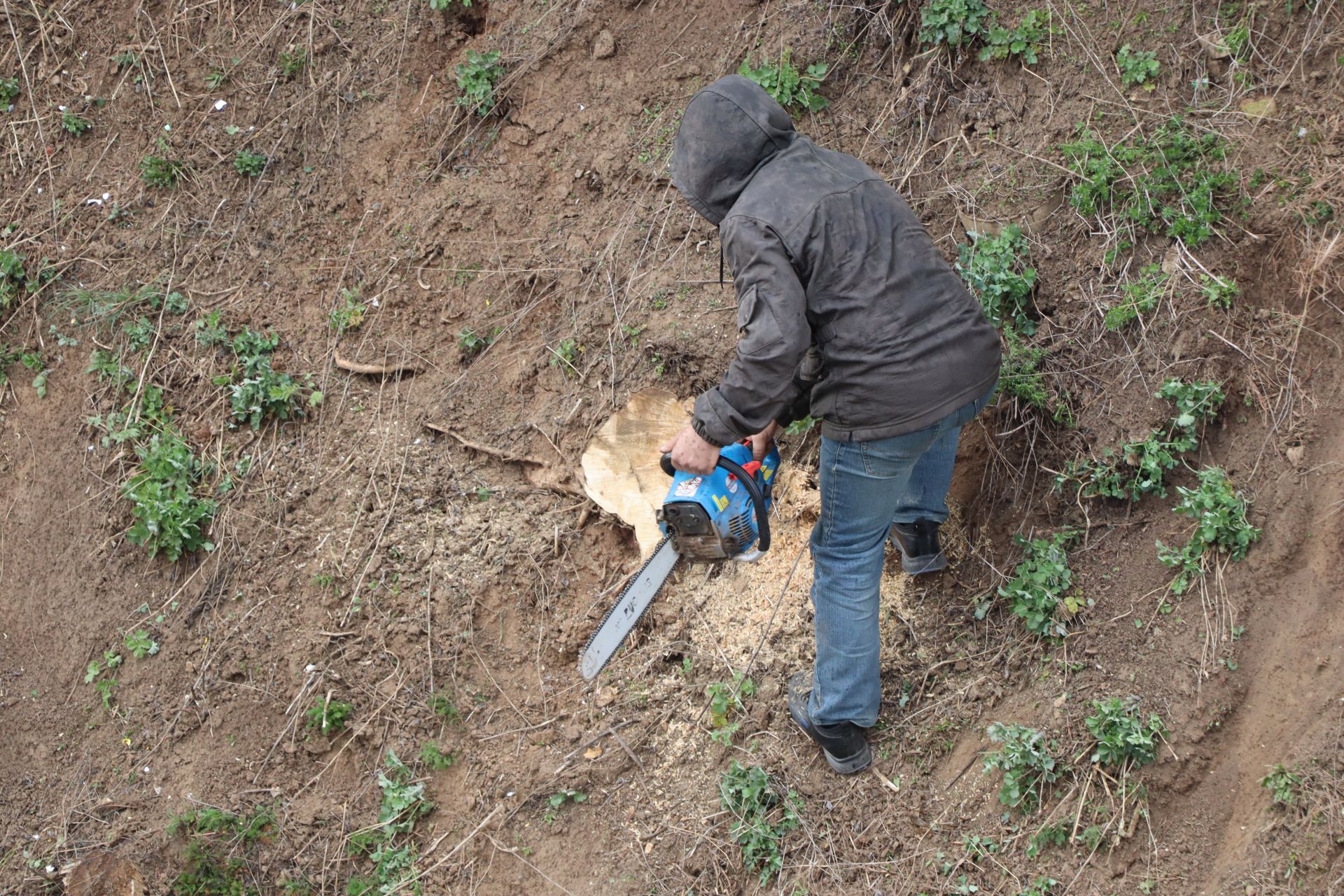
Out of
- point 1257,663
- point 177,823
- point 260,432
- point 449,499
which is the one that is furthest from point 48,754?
point 1257,663

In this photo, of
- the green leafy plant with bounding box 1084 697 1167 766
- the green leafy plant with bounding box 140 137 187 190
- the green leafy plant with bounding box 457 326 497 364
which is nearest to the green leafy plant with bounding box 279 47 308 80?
the green leafy plant with bounding box 140 137 187 190

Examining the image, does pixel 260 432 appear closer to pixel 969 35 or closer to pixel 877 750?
pixel 877 750

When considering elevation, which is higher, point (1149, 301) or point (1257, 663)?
point (1149, 301)

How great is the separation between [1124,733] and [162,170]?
5263 millimetres

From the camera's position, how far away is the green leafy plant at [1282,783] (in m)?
Result: 2.75

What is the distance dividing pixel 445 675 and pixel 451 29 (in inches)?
134

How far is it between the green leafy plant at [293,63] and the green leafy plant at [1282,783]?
5.43 metres

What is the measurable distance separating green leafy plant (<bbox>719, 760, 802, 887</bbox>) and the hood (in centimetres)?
196

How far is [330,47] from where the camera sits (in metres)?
5.46

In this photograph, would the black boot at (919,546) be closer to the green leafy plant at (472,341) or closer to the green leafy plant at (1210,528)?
the green leafy plant at (1210,528)

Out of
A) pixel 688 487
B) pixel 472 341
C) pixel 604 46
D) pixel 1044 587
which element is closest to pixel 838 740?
pixel 1044 587

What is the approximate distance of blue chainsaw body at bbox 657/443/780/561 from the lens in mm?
3262

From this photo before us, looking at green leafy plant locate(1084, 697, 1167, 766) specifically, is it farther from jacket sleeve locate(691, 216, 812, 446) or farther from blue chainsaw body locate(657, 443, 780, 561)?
jacket sleeve locate(691, 216, 812, 446)

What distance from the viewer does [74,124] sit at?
548 cm
